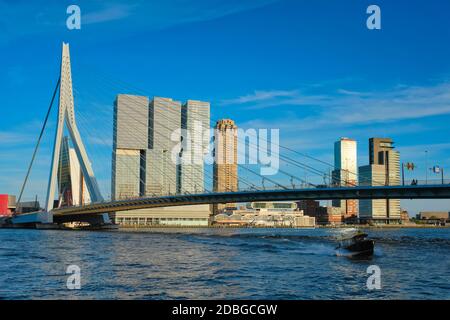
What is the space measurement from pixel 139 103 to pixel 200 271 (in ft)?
437

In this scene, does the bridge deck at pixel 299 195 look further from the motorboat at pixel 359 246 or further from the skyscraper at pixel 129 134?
the skyscraper at pixel 129 134

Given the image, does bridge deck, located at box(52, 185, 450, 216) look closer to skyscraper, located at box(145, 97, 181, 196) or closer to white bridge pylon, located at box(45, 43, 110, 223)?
white bridge pylon, located at box(45, 43, 110, 223)

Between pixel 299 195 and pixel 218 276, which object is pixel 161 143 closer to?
pixel 299 195

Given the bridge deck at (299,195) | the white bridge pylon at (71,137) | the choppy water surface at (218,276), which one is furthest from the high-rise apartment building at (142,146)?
the choppy water surface at (218,276)

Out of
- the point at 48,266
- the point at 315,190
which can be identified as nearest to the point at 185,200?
the point at 315,190

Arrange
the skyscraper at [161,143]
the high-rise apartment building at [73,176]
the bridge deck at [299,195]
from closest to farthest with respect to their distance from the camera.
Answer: the bridge deck at [299,195], the high-rise apartment building at [73,176], the skyscraper at [161,143]

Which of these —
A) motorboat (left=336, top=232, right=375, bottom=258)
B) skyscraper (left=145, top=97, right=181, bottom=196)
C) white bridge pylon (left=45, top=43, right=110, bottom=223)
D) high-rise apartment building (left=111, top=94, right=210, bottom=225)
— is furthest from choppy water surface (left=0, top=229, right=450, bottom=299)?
skyscraper (left=145, top=97, right=181, bottom=196)

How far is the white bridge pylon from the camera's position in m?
97.4

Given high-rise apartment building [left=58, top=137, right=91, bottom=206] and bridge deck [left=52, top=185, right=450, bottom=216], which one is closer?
bridge deck [left=52, top=185, right=450, bottom=216]

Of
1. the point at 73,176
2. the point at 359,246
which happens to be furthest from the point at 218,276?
the point at 73,176

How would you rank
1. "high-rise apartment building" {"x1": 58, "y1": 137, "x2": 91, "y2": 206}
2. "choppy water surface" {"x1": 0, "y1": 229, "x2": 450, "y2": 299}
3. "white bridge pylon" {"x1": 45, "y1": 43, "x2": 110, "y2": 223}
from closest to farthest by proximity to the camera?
"choppy water surface" {"x1": 0, "y1": 229, "x2": 450, "y2": 299} → "white bridge pylon" {"x1": 45, "y1": 43, "x2": 110, "y2": 223} → "high-rise apartment building" {"x1": 58, "y1": 137, "x2": 91, "y2": 206}

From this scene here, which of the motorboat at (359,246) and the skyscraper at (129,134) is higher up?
the skyscraper at (129,134)

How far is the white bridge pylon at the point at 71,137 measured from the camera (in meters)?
97.4

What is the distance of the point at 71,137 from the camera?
9962 cm
